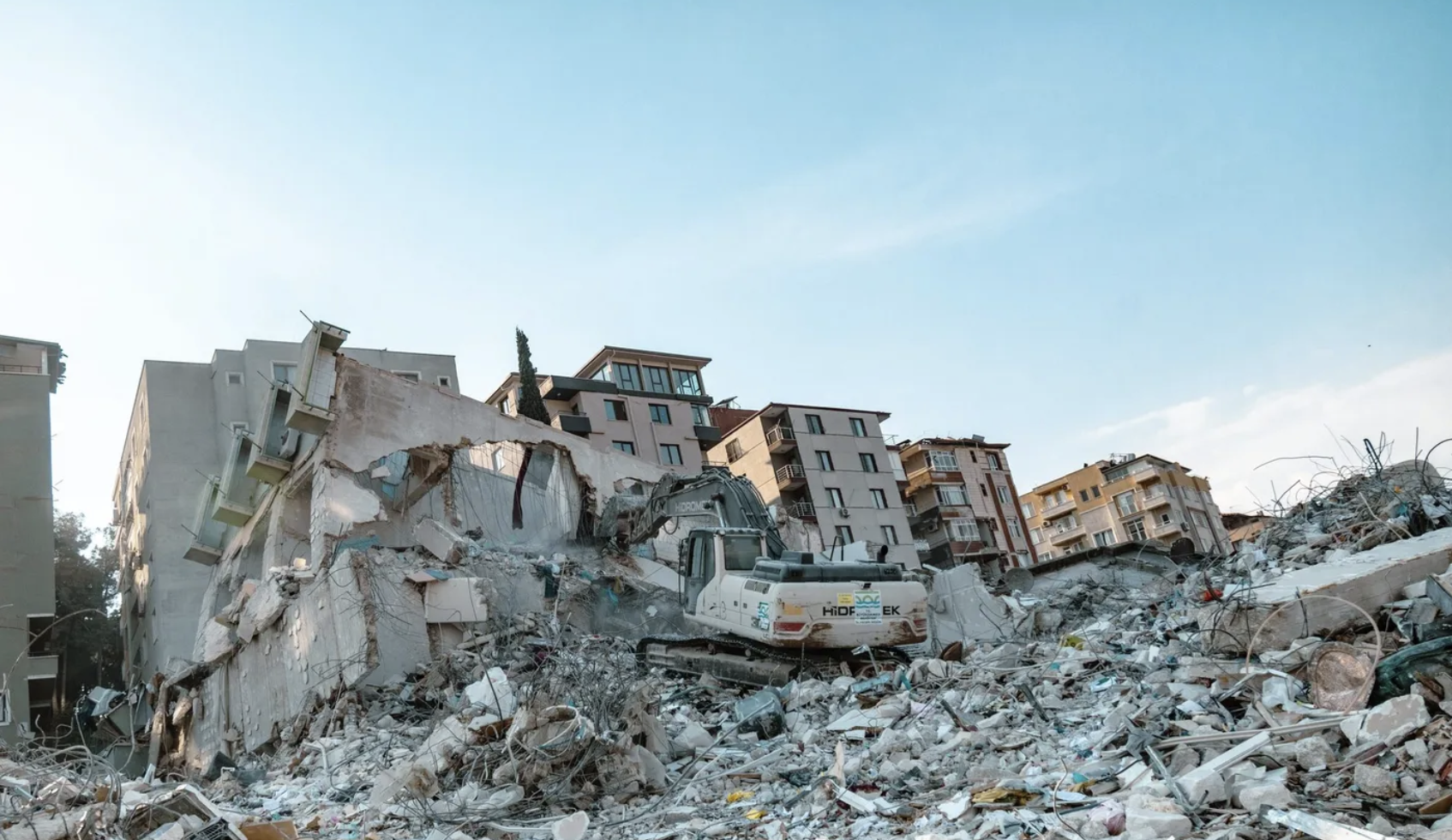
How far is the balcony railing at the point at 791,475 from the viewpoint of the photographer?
4522cm

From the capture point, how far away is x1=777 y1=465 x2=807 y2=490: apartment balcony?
45.2 m

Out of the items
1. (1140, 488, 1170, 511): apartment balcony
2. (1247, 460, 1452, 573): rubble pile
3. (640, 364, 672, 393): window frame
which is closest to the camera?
(1247, 460, 1452, 573): rubble pile

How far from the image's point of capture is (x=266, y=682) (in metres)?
15.1

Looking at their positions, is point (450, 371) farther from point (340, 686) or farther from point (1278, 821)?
point (1278, 821)

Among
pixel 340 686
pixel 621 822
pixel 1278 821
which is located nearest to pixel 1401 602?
pixel 1278 821

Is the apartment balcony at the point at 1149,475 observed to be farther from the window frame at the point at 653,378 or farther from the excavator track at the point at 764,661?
the excavator track at the point at 764,661

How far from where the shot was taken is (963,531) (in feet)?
169

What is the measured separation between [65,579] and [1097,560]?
32.6m

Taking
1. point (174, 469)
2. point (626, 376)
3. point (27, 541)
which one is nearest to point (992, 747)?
point (27, 541)

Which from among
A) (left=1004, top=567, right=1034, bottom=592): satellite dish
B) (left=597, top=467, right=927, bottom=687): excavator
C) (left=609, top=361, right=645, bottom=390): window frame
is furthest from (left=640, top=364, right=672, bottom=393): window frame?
(left=597, top=467, right=927, bottom=687): excavator

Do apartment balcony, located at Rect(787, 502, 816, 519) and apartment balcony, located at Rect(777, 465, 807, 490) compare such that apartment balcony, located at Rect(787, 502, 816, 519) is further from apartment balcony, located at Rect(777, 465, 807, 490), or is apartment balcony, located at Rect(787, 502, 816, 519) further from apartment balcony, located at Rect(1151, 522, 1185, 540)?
apartment balcony, located at Rect(1151, 522, 1185, 540)

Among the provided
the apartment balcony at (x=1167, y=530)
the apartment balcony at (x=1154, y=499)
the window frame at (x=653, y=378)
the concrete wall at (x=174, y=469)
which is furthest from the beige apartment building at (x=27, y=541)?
the apartment balcony at (x=1154, y=499)

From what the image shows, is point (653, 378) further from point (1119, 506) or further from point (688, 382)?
point (1119, 506)

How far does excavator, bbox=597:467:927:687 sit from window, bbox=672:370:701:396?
32241mm
